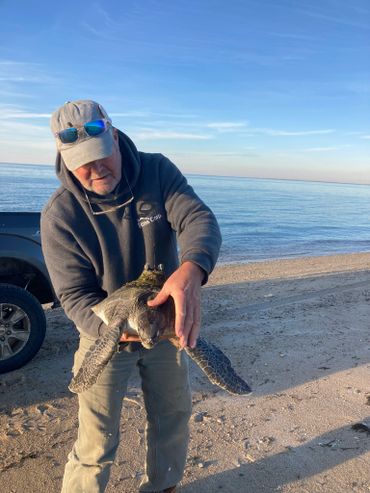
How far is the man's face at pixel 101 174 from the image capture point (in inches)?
85.0

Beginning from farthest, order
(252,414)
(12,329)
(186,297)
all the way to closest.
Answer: (12,329)
(252,414)
(186,297)

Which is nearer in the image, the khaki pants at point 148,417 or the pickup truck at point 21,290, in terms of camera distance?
the khaki pants at point 148,417

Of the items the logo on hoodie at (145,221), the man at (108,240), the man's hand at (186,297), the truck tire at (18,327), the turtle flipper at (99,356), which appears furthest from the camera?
the truck tire at (18,327)

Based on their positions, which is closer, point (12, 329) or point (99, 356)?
point (99, 356)

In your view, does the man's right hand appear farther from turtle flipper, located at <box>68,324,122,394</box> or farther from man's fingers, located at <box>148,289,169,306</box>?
man's fingers, located at <box>148,289,169,306</box>

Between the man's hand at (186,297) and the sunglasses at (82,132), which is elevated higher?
the sunglasses at (82,132)

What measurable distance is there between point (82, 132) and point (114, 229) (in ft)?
1.75

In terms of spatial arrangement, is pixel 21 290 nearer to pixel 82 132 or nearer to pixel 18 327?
pixel 18 327

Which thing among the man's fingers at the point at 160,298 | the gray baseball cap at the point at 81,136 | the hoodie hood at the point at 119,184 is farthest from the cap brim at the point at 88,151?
the man's fingers at the point at 160,298

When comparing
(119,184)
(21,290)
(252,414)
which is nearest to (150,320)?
(119,184)

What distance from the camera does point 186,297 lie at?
1.82 m

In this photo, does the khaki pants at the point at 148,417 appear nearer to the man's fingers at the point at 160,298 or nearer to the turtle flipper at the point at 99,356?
the turtle flipper at the point at 99,356

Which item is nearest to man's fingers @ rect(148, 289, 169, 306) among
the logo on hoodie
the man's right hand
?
the man's right hand

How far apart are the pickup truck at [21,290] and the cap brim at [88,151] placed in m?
2.40
